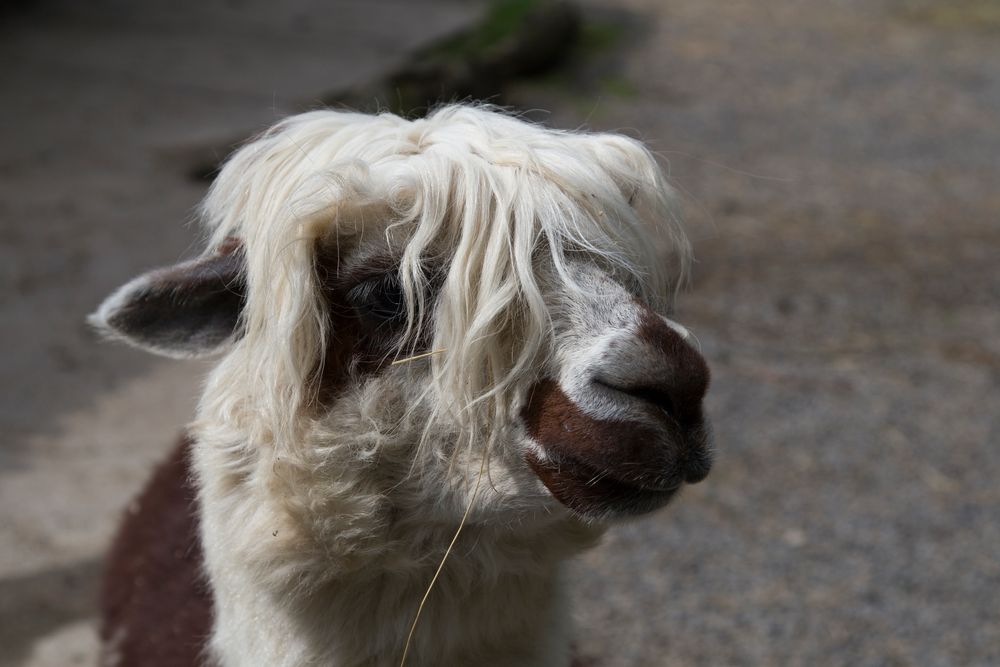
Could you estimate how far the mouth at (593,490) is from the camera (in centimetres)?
184

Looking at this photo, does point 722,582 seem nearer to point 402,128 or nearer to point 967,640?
point 967,640

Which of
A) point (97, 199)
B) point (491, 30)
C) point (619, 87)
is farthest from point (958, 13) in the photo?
point (97, 199)

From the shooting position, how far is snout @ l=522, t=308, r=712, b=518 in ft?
5.83

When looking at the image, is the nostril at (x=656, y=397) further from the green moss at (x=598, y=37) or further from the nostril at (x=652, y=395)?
the green moss at (x=598, y=37)

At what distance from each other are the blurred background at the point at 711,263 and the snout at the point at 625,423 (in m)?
0.19

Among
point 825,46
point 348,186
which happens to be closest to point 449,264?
point 348,186

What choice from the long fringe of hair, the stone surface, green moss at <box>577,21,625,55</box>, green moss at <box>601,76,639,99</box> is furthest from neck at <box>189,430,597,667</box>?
green moss at <box>577,21,625,55</box>

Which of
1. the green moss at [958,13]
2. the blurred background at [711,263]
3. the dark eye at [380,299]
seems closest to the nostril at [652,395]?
the blurred background at [711,263]

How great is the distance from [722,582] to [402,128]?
2.79m

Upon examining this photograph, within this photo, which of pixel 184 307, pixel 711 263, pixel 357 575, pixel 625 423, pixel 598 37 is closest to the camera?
pixel 625 423

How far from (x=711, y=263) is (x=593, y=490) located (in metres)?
5.02

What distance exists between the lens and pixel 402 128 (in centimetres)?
210

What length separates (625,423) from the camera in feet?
5.83

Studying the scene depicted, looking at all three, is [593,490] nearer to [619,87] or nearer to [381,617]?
[381,617]
